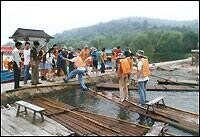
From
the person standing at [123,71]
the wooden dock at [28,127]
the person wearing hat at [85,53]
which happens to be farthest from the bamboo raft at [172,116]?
the person wearing hat at [85,53]

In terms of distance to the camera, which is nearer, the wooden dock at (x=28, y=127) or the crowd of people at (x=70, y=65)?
the wooden dock at (x=28, y=127)

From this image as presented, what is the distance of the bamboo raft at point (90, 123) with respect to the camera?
30.8 feet

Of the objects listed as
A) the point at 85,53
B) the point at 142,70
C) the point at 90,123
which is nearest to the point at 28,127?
the point at 90,123

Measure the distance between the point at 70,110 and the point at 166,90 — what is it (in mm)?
7369

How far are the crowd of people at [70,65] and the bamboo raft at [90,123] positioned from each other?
2500 mm

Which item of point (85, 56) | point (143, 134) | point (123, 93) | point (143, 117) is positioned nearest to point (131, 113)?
point (143, 117)

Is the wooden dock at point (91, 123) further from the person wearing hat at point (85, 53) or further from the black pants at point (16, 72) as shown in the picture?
the person wearing hat at point (85, 53)

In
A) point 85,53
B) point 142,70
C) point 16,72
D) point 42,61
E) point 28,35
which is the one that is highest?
point 28,35

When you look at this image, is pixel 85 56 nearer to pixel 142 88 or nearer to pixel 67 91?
pixel 67 91

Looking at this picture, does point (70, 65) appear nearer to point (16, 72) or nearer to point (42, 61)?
point (42, 61)

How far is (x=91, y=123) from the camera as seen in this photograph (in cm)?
1026

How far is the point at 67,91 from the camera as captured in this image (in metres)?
16.9

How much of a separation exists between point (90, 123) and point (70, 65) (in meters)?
9.13

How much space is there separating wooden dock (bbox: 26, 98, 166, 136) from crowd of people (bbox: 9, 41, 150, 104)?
8.20 ft
